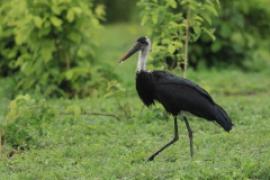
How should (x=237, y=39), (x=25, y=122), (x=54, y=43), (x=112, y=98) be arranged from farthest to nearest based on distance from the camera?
(x=237, y=39) → (x=54, y=43) → (x=112, y=98) → (x=25, y=122)

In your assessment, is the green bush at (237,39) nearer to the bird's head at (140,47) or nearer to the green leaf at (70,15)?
the green leaf at (70,15)

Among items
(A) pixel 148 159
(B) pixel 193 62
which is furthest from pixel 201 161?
(B) pixel 193 62

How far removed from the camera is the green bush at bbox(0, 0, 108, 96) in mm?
12312

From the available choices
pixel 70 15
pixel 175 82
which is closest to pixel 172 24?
pixel 175 82

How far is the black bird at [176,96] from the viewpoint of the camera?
26.6ft

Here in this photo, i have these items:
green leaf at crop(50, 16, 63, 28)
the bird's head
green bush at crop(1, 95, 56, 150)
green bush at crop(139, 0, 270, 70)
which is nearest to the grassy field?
green bush at crop(1, 95, 56, 150)

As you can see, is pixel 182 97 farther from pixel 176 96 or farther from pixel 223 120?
pixel 223 120

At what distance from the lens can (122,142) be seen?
9227 mm

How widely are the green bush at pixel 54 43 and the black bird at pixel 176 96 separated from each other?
13.4 feet

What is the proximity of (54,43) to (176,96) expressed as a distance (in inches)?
189

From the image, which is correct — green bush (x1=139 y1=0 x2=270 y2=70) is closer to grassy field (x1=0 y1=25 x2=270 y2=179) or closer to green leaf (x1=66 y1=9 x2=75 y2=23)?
green leaf (x1=66 y1=9 x2=75 y2=23)

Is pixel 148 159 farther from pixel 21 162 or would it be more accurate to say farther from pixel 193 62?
pixel 193 62

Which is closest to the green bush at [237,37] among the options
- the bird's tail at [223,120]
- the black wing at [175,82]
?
the black wing at [175,82]

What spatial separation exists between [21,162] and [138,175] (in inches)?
59.8
